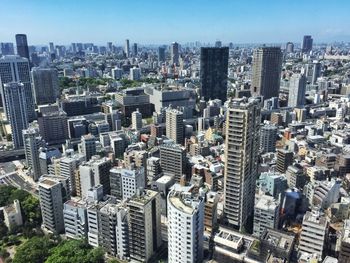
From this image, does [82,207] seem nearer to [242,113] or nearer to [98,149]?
[242,113]

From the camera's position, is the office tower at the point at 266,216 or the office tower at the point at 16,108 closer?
the office tower at the point at 266,216

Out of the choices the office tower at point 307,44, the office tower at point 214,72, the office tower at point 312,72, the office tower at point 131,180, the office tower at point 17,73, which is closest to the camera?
the office tower at point 131,180

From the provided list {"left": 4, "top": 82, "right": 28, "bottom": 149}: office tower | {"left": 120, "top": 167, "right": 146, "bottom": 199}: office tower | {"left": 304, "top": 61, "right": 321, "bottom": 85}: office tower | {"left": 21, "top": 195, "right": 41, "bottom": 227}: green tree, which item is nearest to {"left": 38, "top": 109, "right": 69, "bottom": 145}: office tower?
{"left": 4, "top": 82, "right": 28, "bottom": 149}: office tower

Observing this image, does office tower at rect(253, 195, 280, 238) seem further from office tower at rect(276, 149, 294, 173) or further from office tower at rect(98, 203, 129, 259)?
office tower at rect(276, 149, 294, 173)

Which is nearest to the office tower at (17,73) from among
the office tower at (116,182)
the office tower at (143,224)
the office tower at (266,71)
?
the office tower at (116,182)

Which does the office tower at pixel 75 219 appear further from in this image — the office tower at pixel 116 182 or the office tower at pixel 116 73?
the office tower at pixel 116 73

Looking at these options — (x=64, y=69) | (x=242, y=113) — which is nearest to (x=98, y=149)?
(x=242, y=113)

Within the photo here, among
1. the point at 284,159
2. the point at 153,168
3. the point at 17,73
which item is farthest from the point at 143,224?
the point at 17,73
